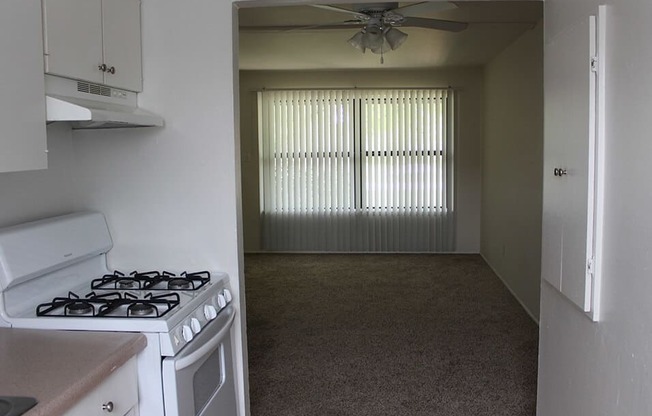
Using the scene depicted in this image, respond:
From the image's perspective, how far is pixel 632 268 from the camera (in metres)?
1.50

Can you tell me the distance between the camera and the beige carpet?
3.31 metres

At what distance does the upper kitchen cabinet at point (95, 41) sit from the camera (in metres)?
1.85

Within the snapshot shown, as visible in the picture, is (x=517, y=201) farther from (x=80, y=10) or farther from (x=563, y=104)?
(x=80, y=10)

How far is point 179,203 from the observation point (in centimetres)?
248

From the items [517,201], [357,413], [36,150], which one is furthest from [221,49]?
[517,201]

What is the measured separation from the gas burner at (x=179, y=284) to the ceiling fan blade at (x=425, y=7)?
6.67 feet

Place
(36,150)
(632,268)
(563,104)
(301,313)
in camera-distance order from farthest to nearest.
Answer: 1. (301,313)
2. (563,104)
3. (36,150)
4. (632,268)

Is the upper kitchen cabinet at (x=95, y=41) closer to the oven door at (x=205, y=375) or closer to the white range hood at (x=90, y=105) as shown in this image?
the white range hood at (x=90, y=105)

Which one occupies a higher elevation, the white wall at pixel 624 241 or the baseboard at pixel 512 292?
the white wall at pixel 624 241

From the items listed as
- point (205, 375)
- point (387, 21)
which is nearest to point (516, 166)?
point (387, 21)

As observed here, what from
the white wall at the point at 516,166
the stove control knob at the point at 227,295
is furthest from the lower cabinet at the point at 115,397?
the white wall at the point at 516,166

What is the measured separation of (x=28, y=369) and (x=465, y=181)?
21.8 feet

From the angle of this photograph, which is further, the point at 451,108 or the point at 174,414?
the point at 451,108

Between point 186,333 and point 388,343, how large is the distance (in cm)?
260
